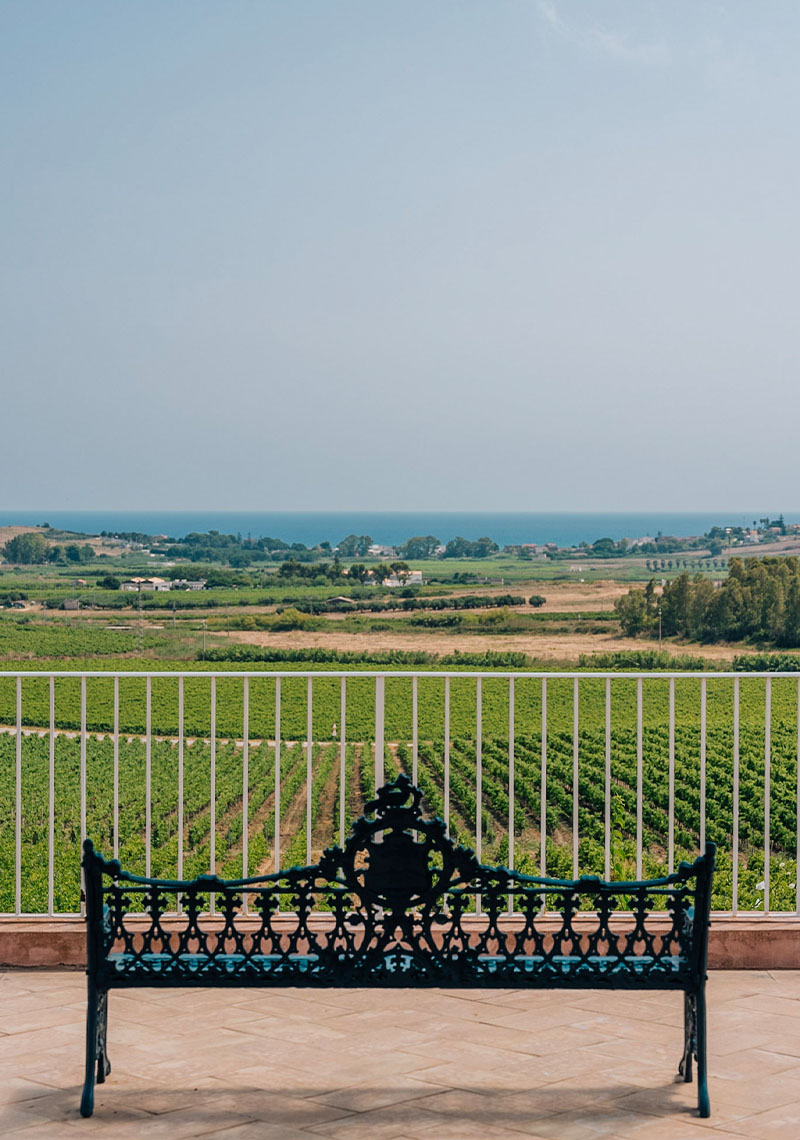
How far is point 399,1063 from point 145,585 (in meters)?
99.9

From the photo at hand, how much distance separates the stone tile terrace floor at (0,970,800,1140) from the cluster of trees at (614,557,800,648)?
76.9 metres

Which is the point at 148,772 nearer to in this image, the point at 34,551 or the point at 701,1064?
the point at 701,1064

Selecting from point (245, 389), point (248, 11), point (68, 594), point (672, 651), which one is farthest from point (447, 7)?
point (245, 389)

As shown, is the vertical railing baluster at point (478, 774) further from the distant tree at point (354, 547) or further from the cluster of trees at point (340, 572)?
the distant tree at point (354, 547)

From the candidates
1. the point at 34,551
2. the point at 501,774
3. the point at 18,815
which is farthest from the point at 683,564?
the point at 18,815

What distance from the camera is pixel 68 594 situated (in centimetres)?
9531

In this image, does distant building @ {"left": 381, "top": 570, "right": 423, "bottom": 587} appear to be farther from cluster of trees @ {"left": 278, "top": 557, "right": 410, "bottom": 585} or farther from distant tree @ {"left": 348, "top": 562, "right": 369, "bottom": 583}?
distant tree @ {"left": 348, "top": 562, "right": 369, "bottom": 583}

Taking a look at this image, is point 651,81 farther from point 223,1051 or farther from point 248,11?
point 223,1051

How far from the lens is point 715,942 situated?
3.84m

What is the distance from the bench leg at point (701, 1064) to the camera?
8.91ft

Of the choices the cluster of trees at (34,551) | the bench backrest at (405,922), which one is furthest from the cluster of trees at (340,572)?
the bench backrest at (405,922)

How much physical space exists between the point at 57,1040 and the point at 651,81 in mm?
95490

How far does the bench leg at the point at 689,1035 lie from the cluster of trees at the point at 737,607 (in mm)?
77369

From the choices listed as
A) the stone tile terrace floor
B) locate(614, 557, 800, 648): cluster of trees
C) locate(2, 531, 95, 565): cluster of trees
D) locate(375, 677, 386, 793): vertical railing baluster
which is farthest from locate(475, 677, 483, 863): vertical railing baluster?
locate(2, 531, 95, 565): cluster of trees
